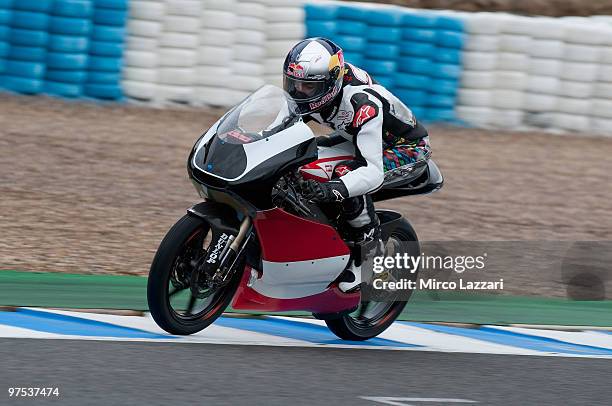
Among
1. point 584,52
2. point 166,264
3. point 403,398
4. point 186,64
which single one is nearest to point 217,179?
point 166,264

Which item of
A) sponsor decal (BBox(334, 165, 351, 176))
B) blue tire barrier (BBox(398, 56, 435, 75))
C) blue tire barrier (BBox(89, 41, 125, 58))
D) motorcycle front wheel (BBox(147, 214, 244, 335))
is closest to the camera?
motorcycle front wheel (BBox(147, 214, 244, 335))

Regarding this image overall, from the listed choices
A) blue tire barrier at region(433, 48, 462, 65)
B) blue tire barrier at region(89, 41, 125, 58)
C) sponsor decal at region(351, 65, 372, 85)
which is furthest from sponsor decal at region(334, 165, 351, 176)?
blue tire barrier at region(433, 48, 462, 65)

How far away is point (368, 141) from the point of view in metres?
6.09

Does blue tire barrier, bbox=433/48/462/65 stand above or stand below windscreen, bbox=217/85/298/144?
below

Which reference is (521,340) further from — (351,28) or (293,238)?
(351,28)

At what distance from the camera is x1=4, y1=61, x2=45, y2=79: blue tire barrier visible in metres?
12.6

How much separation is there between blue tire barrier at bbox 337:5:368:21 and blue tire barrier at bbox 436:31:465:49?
905 mm

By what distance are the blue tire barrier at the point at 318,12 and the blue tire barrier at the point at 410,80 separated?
3.51 feet

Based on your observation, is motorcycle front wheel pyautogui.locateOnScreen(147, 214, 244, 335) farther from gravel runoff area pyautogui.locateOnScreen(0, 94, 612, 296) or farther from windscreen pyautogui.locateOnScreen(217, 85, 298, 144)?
gravel runoff area pyautogui.locateOnScreen(0, 94, 612, 296)

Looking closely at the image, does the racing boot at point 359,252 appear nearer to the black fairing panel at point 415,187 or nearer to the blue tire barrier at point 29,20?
the black fairing panel at point 415,187

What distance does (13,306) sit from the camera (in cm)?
659

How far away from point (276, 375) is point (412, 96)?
8.28 m

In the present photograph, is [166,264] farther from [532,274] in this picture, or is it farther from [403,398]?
[532,274]

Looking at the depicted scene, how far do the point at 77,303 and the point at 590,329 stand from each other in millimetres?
3323
